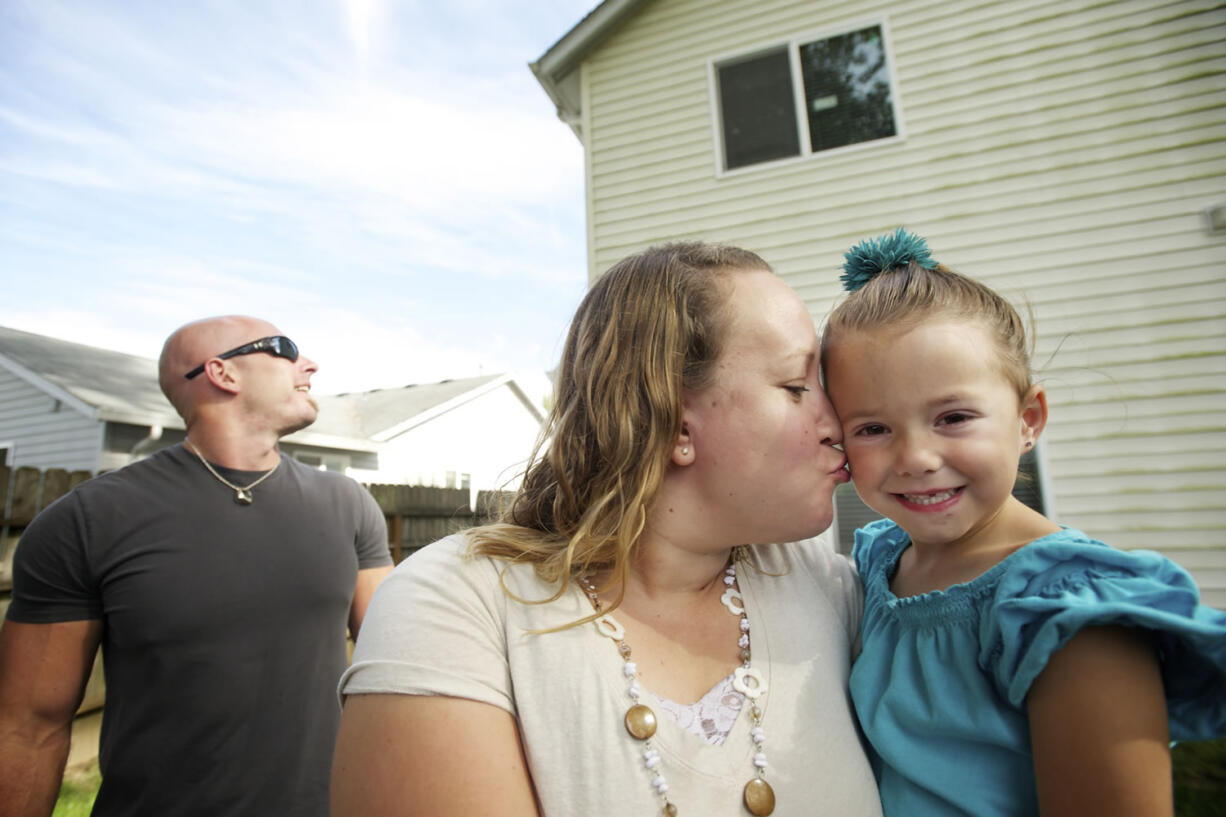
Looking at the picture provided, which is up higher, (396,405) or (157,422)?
(396,405)

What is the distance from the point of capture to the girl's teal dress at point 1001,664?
1.05m

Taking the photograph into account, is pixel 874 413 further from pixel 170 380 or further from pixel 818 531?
pixel 170 380

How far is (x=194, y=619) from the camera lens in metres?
2.28

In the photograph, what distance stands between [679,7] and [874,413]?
769cm

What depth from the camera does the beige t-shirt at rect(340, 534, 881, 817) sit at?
1090 mm

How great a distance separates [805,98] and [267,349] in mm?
6248

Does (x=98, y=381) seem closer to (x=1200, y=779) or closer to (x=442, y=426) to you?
(x=442, y=426)

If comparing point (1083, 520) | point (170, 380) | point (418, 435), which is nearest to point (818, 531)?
point (170, 380)

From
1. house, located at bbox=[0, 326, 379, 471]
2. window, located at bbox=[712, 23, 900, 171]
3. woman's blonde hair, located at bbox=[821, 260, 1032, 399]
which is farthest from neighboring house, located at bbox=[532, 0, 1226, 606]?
house, located at bbox=[0, 326, 379, 471]

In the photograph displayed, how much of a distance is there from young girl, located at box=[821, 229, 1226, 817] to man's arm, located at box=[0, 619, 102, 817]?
2.34 metres

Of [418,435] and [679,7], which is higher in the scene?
→ [679,7]

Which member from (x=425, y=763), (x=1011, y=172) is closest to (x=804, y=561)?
(x=425, y=763)

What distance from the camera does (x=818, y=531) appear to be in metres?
1.46

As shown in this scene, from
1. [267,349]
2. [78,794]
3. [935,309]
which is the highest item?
[267,349]
